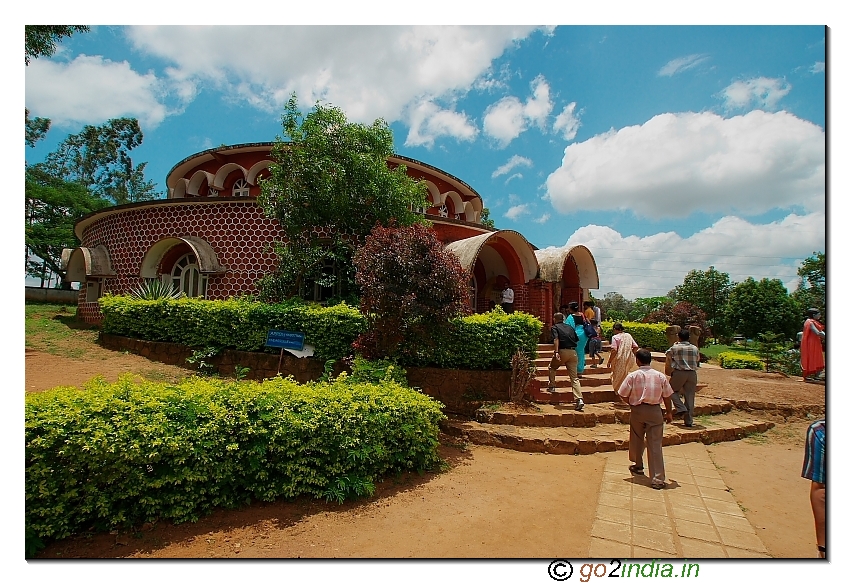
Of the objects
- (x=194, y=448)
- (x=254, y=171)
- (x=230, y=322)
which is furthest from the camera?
(x=254, y=171)

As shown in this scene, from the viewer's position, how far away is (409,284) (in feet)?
22.3

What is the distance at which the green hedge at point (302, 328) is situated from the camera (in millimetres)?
7840

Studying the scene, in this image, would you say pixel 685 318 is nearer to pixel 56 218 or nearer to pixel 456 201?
pixel 456 201

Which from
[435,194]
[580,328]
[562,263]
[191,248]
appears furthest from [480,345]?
[435,194]

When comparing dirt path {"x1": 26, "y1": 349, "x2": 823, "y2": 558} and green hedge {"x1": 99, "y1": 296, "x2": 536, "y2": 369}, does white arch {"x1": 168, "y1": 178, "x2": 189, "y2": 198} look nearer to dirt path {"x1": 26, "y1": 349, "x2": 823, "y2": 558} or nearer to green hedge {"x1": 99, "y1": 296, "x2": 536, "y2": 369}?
green hedge {"x1": 99, "y1": 296, "x2": 536, "y2": 369}

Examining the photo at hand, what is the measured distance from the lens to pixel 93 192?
74.4 feet

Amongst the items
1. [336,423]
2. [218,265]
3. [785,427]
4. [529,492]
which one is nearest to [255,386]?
[336,423]

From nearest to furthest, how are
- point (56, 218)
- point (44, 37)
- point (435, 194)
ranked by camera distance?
point (44, 37) < point (56, 218) < point (435, 194)

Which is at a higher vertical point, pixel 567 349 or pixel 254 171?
pixel 254 171

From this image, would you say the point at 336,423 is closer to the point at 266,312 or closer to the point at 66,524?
the point at 66,524

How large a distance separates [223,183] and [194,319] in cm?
750

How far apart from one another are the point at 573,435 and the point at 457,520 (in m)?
3.19

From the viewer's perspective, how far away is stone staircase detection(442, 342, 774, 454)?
637 centimetres

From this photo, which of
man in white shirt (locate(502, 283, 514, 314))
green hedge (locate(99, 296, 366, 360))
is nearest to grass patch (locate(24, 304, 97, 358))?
green hedge (locate(99, 296, 366, 360))
